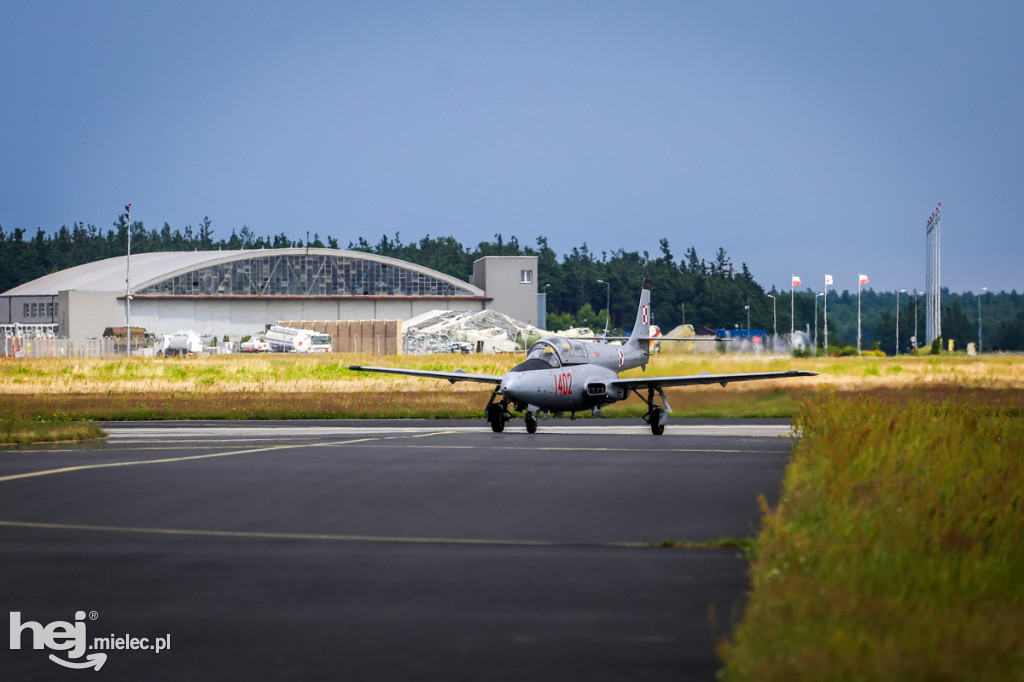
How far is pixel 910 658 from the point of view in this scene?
582 centimetres

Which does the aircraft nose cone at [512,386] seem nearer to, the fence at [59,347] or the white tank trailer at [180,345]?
the fence at [59,347]

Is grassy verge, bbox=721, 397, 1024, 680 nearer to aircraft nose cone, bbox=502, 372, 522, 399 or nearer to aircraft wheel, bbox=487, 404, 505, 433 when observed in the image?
aircraft nose cone, bbox=502, 372, 522, 399

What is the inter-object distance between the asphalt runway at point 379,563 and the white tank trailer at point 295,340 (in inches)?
3016

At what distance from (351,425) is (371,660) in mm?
25610

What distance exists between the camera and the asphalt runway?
738 cm

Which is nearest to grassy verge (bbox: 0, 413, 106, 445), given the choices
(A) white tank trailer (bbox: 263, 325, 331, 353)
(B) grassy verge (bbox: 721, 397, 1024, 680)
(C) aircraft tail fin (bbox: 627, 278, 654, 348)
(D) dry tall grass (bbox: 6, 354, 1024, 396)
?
(C) aircraft tail fin (bbox: 627, 278, 654, 348)

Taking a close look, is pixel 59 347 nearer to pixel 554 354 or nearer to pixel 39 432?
pixel 39 432

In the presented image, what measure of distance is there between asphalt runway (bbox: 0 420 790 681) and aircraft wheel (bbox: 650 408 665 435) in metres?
6.42

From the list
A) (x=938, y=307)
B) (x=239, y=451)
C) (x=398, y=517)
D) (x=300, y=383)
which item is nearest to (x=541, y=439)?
(x=239, y=451)

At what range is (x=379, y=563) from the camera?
1077cm

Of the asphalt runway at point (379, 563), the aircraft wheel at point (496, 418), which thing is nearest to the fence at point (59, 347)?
the aircraft wheel at point (496, 418)

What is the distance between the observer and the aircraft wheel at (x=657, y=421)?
93.7 ft

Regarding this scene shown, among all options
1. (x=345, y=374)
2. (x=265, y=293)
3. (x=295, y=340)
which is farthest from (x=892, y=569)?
(x=265, y=293)

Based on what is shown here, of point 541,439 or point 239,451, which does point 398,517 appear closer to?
point 239,451
